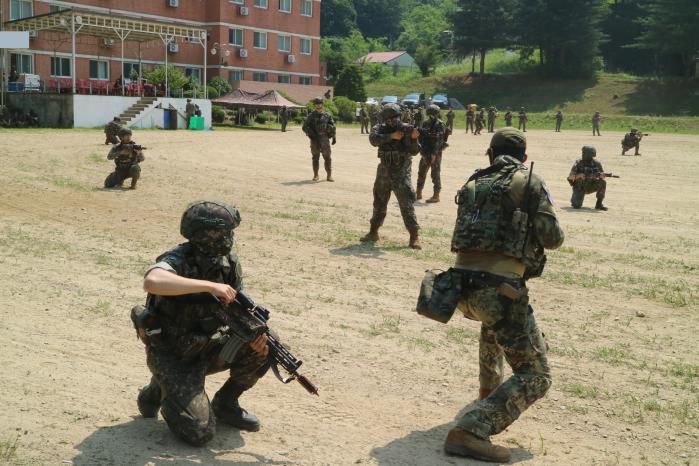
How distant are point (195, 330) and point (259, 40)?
Answer: 178ft

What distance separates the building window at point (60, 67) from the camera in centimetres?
4353

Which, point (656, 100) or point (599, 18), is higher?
point (599, 18)

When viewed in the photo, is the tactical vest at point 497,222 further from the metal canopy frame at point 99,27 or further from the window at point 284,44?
the window at point 284,44

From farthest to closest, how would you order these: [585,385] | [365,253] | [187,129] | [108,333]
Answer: [187,129] < [365,253] < [108,333] < [585,385]

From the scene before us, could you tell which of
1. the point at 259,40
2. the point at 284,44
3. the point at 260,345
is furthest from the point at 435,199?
the point at 284,44

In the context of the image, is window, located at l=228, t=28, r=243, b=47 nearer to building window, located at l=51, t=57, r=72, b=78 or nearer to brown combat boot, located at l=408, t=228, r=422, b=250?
building window, located at l=51, t=57, r=72, b=78

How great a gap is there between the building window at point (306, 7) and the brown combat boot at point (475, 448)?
58368mm

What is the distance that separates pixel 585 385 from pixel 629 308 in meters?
2.65

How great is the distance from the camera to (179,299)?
4.68 meters

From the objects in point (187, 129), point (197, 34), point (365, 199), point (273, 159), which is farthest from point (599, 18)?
point (365, 199)

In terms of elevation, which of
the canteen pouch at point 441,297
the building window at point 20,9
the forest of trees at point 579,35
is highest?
the forest of trees at point 579,35

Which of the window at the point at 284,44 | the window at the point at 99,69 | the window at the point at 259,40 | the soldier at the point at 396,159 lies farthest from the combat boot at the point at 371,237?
the window at the point at 284,44

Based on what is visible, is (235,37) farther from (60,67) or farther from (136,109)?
(136,109)

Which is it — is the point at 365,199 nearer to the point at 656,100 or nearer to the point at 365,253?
the point at 365,253
